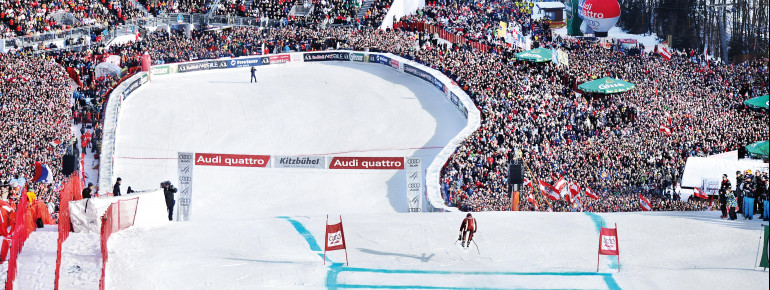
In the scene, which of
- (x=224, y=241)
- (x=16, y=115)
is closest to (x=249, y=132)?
(x=16, y=115)

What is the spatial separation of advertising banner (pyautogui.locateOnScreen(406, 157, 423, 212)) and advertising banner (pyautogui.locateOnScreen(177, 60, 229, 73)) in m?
26.1

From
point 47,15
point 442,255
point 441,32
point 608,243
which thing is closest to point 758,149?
point 608,243

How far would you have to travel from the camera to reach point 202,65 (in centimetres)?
5400

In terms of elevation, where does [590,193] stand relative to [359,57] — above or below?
below

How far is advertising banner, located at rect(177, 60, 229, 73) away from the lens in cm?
5328

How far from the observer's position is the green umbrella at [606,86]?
44.2 m

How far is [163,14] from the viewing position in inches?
2411

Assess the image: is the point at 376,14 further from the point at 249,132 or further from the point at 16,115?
the point at 16,115

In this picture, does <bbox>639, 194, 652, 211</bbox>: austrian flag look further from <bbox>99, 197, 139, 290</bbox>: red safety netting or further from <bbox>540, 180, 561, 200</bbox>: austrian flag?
<bbox>99, 197, 139, 290</bbox>: red safety netting

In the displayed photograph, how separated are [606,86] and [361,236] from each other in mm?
21547

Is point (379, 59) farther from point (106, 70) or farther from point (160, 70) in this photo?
point (106, 70)

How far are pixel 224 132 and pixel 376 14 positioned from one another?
19921 millimetres

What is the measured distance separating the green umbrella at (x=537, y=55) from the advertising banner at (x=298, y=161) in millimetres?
19005

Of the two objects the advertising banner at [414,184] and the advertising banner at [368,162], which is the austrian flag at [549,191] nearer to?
the advertising banner at [414,184]
